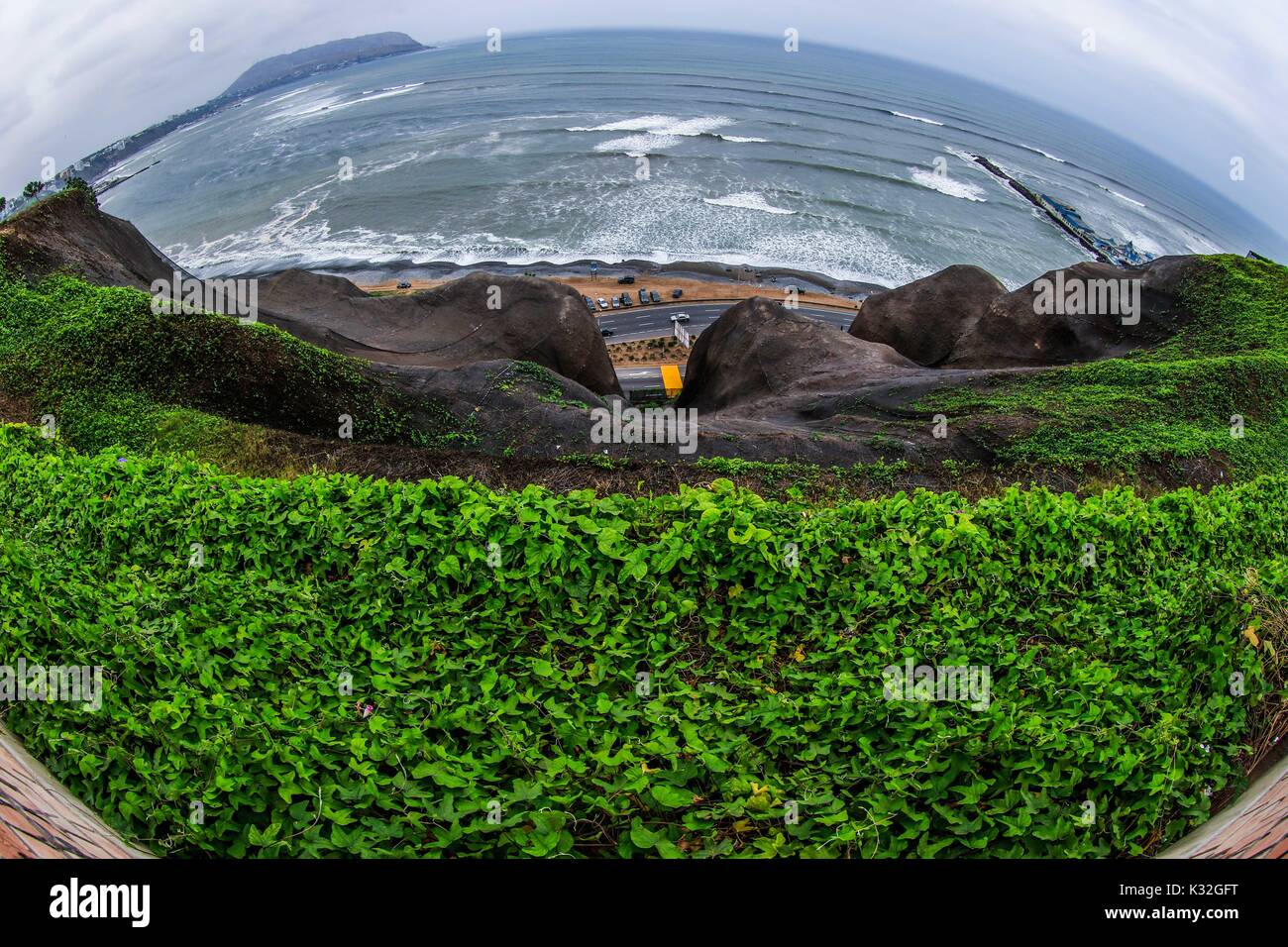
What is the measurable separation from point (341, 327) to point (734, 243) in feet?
133

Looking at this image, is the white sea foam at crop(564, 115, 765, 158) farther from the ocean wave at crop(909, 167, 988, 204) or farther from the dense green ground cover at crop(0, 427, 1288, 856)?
the dense green ground cover at crop(0, 427, 1288, 856)

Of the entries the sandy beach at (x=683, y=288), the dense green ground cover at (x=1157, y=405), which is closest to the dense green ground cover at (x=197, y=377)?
the dense green ground cover at (x=1157, y=405)

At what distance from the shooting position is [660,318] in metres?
46.8

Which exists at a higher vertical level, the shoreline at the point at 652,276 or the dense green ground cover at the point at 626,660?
the shoreline at the point at 652,276

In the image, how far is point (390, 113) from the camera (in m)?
104

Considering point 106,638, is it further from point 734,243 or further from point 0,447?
point 734,243

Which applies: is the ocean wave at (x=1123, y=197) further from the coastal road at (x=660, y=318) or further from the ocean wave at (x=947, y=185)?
the coastal road at (x=660, y=318)

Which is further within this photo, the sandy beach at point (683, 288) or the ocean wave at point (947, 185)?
the ocean wave at point (947, 185)
